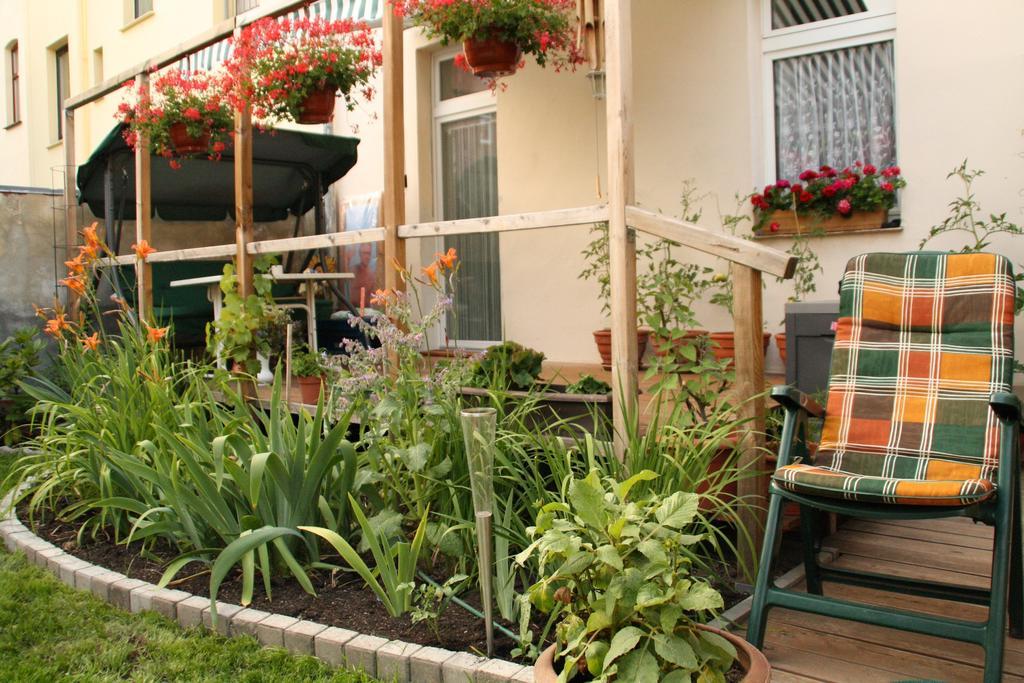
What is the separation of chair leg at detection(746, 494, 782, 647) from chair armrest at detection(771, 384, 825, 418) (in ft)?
0.88

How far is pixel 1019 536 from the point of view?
8.36ft

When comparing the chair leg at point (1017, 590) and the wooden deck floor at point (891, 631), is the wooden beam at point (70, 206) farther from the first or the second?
the chair leg at point (1017, 590)

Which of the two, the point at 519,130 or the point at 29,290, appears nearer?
the point at 519,130

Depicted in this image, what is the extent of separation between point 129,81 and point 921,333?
5867 millimetres

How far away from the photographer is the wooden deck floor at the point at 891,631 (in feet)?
8.12

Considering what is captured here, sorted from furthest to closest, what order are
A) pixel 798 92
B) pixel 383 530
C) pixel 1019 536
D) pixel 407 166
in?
pixel 407 166
pixel 798 92
pixel 383 530
pixel 1019 536

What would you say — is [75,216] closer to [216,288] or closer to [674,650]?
[216,288]

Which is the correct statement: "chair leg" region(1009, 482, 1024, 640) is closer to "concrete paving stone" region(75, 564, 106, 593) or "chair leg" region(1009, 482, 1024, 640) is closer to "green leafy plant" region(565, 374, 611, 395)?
"green leafy plant" region(565, 374, 611, 395)

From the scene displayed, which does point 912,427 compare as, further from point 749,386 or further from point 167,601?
point 167,601

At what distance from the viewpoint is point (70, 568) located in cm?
354

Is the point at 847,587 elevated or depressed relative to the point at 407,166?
depressed

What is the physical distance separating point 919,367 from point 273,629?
2.13 metres

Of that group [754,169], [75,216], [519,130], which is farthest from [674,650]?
[75,216]

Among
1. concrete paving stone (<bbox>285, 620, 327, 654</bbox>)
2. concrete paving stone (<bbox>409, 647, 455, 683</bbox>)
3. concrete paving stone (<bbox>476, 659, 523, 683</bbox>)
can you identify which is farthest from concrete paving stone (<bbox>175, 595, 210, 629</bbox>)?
concrete paving stone (<bbox>476, 659, 523, 683</bbox>)
